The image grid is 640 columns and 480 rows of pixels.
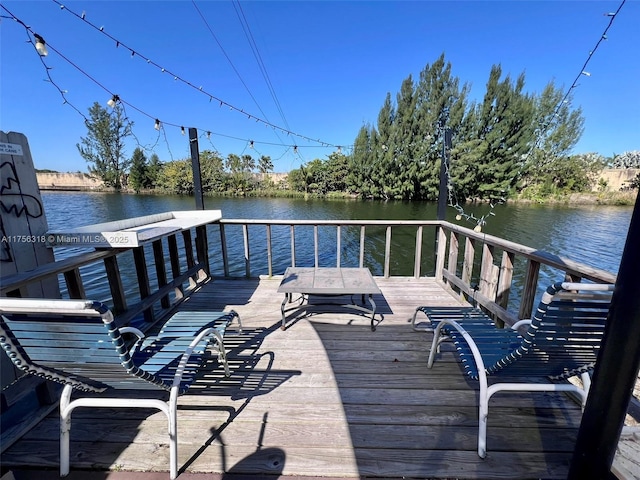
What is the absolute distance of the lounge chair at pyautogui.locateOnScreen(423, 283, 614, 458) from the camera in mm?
1039

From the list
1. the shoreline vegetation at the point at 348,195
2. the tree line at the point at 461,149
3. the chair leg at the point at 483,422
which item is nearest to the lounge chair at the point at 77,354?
the chair leg at the point at 483,422

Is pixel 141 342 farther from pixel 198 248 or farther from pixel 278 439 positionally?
pixel 198 248

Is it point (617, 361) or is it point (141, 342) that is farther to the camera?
point (141, 342)

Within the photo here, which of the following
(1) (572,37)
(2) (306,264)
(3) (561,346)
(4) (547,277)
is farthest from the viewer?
(2) (306,264)

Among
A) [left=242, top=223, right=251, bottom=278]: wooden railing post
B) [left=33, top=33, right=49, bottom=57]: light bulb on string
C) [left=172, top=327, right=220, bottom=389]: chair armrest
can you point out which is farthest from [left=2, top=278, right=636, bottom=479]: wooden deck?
[left=33, top=33, right=49, bottom=57]: light bulb on string

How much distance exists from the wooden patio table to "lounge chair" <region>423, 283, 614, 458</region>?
907 mm

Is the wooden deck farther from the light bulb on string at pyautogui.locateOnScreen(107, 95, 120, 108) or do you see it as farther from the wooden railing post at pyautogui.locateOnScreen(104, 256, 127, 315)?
the light bulb on string at pyautogui.locateOnScreen(107, 95, 120, 108)

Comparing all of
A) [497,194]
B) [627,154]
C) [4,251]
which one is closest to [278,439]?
[4,251]

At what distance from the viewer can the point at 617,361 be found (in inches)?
27.0

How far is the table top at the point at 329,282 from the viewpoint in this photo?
231 cm

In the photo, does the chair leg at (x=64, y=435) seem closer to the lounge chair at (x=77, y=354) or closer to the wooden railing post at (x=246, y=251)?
the lounge chair at (x=77, y=354)

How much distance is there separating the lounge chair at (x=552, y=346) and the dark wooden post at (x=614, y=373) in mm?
330

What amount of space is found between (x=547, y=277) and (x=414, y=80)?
798 inches

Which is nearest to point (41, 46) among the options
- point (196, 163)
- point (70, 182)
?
point (196, 163)
